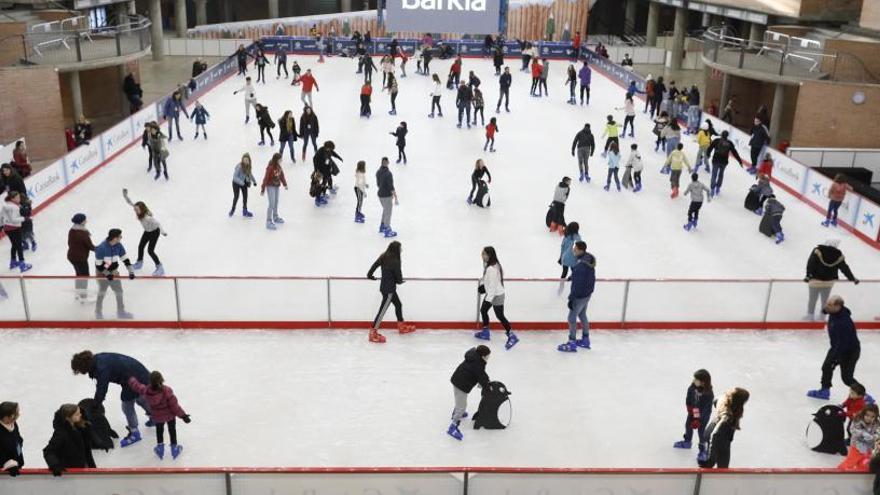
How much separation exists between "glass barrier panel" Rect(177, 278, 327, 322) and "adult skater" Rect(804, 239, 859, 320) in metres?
6.84

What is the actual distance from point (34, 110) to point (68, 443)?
17.1 metres

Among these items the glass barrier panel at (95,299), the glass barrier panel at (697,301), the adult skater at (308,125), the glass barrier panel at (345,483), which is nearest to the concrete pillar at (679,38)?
the adult skater at (308,125)

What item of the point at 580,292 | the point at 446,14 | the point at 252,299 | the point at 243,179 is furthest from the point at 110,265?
the point at 446,14

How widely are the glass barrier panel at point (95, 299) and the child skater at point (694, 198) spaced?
934cm

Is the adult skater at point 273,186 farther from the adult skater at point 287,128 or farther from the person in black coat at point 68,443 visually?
the person in black coat at point 68,443

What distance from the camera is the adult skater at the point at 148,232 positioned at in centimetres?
1203

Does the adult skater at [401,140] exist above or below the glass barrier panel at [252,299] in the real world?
above

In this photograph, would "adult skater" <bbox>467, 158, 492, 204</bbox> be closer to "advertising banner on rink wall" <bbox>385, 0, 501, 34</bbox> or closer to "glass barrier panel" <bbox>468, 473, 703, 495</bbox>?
"glass barrier panel" <bbox>468, 473, 703, 495</bbox>

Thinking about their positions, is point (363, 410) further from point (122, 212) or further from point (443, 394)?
point (122, 212)

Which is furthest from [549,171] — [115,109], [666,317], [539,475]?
[115,109]

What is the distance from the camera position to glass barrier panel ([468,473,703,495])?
6.89 m

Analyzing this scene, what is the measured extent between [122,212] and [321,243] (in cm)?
444

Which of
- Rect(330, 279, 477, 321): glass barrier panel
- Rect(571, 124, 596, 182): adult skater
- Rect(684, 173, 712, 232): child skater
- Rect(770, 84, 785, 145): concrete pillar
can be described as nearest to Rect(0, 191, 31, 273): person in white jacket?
Rect(330, 279, 477, 321): glass barrier panel

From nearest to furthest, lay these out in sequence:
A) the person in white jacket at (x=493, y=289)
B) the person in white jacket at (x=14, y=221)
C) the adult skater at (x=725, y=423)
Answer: the adult skater at (x=725, y=423) → the person in white jacket at (x=493, y=289) → the person in white jacket at (x=14, y=221)
